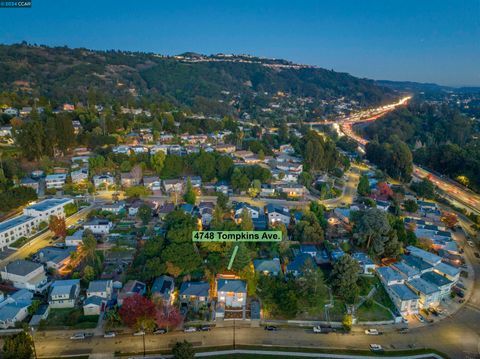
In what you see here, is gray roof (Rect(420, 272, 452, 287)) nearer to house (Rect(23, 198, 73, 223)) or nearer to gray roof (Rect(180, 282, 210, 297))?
gray roof (Rect(180, 282, 210, 297))

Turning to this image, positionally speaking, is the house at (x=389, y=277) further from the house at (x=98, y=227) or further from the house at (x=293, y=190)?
the house at (x=98, y=227)

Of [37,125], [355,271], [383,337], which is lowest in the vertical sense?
[383,337]

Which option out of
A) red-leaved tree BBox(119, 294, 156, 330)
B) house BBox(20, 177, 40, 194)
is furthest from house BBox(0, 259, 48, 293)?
house BBox(20, 177, 40, 194)

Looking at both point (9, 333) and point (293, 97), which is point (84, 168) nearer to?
point (9, 333)

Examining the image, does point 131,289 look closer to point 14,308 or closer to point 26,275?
point 14,308

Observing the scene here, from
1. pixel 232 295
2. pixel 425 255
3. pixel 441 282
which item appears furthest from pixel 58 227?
pixel 425 255

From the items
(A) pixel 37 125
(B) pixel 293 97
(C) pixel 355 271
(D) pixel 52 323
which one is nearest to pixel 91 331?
(D) pixel 52 323
